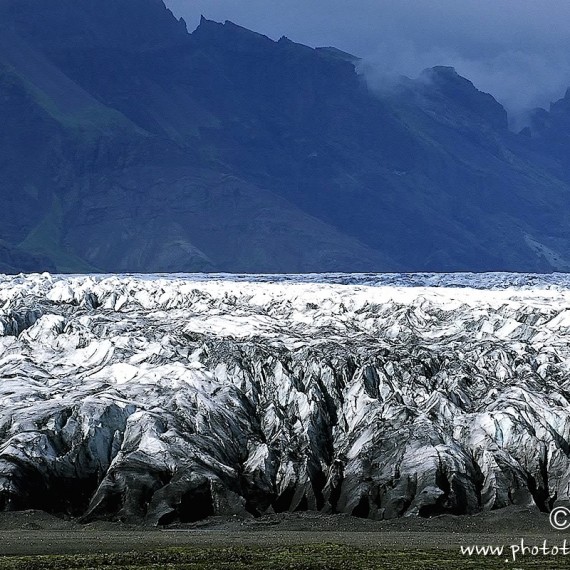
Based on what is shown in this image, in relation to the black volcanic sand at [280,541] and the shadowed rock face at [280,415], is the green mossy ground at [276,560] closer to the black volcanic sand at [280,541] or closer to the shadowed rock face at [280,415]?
the black volcanic sand at [280,541]

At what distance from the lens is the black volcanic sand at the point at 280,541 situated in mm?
38625

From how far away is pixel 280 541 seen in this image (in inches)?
1817

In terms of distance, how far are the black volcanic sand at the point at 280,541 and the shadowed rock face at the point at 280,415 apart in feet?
6.44

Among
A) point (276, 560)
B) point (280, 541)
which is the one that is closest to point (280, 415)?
point (280, 541)

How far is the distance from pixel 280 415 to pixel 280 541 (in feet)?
58.3

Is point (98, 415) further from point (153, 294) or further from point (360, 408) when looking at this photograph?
point (153, 294)

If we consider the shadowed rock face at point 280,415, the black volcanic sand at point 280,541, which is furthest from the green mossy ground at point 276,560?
the shadowed rock face at point 280,415

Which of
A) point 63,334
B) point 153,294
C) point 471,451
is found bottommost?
point 471,451

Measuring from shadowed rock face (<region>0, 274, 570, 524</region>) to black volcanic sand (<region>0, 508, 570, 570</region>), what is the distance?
77.2 inches

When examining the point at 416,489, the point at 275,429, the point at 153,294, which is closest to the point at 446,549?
the point at 416,489

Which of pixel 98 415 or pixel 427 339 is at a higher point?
pixel 427 339

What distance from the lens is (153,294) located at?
10156 centimetres

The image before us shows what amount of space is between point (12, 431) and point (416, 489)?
2380cm

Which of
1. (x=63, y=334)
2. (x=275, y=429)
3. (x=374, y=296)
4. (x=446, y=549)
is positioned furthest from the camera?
(x=374, y=296)
